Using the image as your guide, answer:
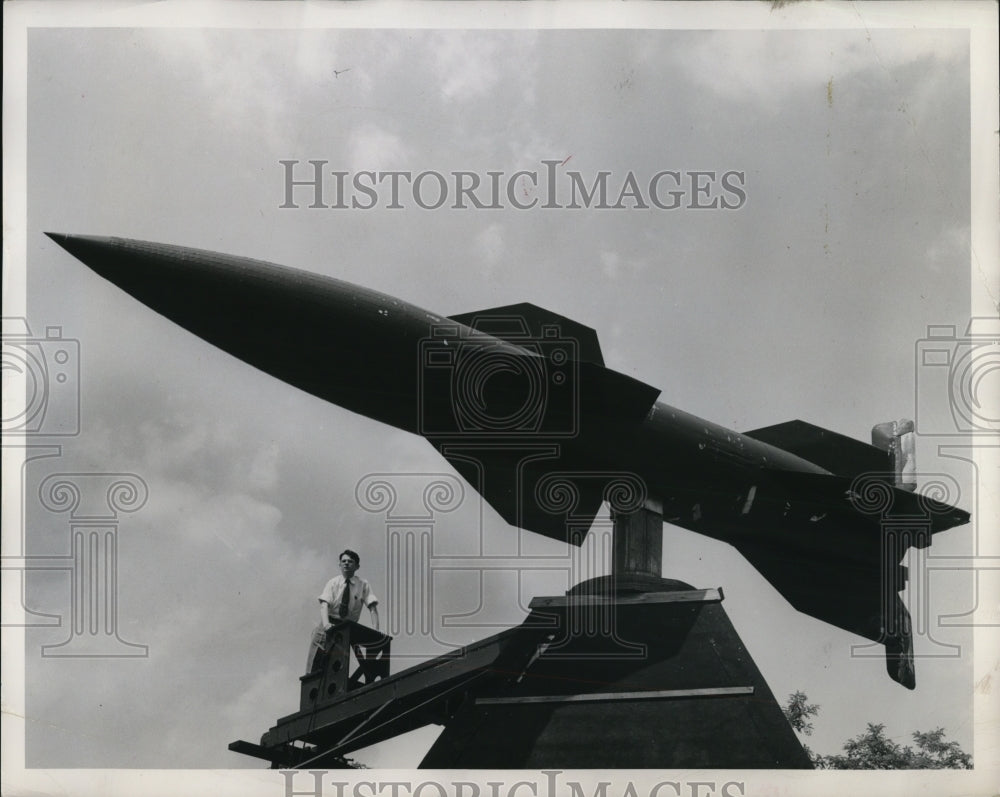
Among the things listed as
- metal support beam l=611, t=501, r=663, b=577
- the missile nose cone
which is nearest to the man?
metal support beam l=611, t=501, r=663, b=577

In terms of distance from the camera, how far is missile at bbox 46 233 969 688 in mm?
6562

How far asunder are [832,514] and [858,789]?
192 cm

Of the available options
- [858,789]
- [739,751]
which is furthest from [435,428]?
[858,789]

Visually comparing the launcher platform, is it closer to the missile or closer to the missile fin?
the missile

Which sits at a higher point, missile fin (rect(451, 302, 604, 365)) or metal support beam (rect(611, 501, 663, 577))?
missile fin (rect(451, 302, 604, 365))

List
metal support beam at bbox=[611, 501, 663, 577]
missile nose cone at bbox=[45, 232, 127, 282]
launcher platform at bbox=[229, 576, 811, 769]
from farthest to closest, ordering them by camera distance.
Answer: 1. metal support beam at bbox=[611, 501, 663, 577]
2. launcher platform at bbox=[229, 576, 811, 769]
3. missile nose cone at bbox=[45, 232, 127, 282]

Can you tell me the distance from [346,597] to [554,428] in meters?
1.73

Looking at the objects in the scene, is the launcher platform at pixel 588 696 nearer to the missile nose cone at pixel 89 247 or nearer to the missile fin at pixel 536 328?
Result: the missile fin at pixel 536 328

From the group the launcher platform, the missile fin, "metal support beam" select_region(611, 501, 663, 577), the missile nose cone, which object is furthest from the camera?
"metal support beam" select_region(611, 501, 663, 577)

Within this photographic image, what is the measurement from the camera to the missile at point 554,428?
6562 mm

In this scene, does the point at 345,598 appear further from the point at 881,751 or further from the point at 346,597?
the point at 881,751

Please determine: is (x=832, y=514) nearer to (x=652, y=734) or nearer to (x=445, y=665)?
(x=652, y=734)

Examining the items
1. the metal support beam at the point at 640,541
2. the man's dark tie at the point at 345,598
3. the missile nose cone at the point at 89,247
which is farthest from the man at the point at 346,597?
the missile nose cone at the point at 89,247

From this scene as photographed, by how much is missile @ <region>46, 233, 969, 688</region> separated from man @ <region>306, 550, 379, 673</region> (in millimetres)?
949
